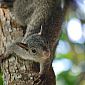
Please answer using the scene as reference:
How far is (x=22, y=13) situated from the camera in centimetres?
482

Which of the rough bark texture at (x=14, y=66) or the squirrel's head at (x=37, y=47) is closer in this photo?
the rough bark texture at (x=14, y=66)

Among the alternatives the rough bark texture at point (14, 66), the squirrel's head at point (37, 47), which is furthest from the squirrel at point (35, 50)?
the rough bark texture at point (14, 66)

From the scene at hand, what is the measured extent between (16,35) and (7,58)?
1.04 feet

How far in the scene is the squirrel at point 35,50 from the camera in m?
3.99

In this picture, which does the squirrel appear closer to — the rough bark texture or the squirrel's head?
the squirrel's head

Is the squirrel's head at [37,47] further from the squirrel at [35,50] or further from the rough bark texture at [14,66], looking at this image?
the rough bark texture at [14,66]

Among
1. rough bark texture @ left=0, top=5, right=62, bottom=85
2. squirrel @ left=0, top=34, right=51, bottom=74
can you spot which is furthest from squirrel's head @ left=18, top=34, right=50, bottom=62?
rough bark texture @ left=0, top=5, right=62, bottom=85

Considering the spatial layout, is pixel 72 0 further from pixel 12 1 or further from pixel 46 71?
pixel 12 1

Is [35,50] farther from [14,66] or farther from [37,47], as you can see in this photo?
[14,66]

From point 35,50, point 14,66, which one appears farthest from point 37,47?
point 14,66

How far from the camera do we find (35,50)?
13.5 feet

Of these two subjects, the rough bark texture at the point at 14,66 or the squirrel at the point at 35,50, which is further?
the squirrel at the point at 35,50

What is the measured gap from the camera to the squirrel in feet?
13.1

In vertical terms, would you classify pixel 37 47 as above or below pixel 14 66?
above
